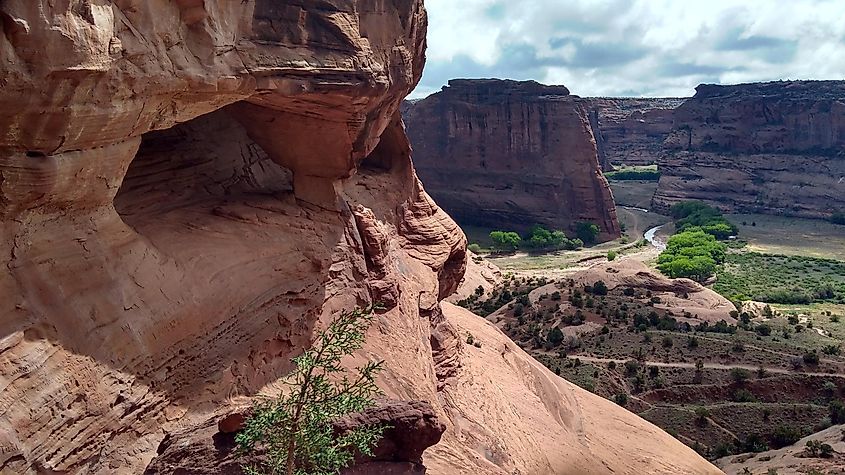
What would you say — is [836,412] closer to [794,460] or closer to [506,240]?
[794,460]

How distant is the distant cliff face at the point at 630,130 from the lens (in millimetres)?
135750

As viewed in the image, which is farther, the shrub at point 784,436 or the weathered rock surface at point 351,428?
the shrub at point 784,436

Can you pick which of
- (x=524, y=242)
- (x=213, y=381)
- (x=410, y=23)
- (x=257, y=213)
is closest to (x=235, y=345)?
(x=213, y=381)

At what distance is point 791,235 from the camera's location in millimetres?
90938

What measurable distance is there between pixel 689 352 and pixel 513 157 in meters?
51.8

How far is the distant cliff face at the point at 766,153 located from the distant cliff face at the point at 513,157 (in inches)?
1232

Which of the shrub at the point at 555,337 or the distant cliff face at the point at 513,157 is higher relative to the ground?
the distant cliff face at the point at 513,157

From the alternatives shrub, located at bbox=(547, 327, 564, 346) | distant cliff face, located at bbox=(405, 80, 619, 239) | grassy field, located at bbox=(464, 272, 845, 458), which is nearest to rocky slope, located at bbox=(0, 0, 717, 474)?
grassy field, located at bbox=(464, 272, 845, 458)

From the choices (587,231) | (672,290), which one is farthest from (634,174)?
(672,290)

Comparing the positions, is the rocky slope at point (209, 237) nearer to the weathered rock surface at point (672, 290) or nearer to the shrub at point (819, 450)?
the shrub at point (819, 450)

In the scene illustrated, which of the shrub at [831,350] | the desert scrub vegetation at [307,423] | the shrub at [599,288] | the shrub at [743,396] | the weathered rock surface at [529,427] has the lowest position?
the shrub at [743,396]

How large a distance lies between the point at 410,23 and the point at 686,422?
2328 cm

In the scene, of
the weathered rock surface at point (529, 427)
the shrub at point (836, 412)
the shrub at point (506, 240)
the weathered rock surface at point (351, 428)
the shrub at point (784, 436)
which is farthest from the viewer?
the shrub at point (506, 240)

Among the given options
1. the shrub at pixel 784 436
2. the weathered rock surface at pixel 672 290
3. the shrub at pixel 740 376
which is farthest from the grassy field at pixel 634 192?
the shrub at pixel 784 436
